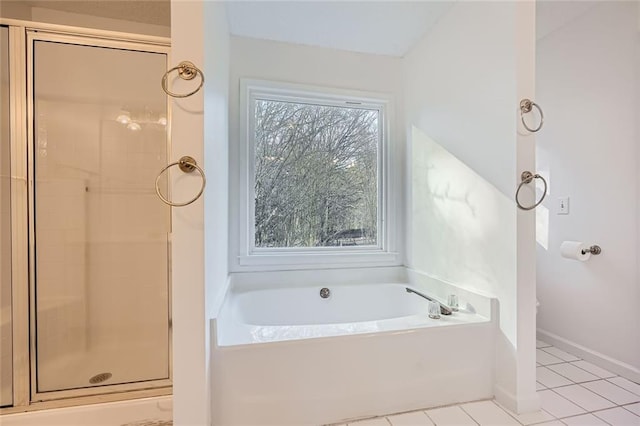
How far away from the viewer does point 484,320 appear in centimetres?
175

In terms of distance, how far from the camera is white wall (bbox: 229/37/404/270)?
7.71 feet

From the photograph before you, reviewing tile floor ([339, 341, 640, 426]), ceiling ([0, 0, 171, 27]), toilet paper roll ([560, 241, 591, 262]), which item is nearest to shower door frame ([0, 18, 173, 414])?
ceiling ([0, 0, 171, 27])

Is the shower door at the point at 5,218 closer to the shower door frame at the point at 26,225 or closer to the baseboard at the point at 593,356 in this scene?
the shower door frame at the point at 26,225

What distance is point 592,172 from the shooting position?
2172 mm

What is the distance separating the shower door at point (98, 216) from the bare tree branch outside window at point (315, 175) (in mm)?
730

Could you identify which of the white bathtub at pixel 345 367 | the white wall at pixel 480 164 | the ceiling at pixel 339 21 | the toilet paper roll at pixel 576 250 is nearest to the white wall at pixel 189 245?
the white bathtub at pixel 345 367

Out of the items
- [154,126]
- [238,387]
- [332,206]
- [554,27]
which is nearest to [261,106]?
[154,126]

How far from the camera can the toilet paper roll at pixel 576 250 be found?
2125 mm

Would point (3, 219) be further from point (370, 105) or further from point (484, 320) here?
point (484, 320)

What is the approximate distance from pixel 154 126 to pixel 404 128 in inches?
74.2

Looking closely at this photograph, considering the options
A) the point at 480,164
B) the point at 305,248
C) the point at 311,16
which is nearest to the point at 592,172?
the point at 480,164

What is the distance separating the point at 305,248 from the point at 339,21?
5.47ft

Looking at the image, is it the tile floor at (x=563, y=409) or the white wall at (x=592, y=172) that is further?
the white wall at (x=592, y=172)

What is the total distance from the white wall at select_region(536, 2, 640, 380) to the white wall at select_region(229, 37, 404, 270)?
111 centimetres
